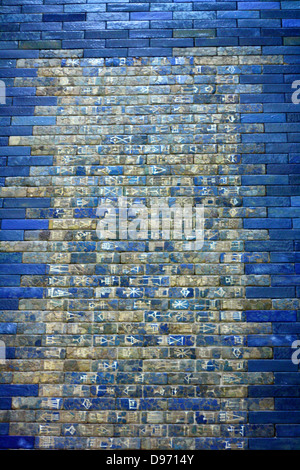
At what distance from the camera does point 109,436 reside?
209cm

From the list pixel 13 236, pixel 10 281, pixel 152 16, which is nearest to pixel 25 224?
pixel 13 236

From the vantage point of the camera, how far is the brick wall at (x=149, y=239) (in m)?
2.12

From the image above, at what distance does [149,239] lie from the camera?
2318 mm

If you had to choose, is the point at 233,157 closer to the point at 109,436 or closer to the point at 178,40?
the point at 178,40

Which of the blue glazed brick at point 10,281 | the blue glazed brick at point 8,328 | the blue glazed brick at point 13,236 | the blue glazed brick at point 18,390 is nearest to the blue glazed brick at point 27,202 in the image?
the blue glazed brick at point 13,236

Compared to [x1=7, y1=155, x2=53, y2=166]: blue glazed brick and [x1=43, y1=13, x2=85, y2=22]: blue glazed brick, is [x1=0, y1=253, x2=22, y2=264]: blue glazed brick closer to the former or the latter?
[x1=7, y1=155, x2=53, y2=166]: blue glazed brick

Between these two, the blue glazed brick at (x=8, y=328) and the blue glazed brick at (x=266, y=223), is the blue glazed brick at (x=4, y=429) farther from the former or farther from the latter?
the blue glazed brick at (x=266, y=223)

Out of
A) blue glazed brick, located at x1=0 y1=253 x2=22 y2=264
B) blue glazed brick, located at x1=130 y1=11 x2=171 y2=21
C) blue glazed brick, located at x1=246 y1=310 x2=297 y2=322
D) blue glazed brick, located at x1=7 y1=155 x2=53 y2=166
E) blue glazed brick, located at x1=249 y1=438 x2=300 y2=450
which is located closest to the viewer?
blue glazed brick, located at x1=249 y1=438 x2=300 y2=450

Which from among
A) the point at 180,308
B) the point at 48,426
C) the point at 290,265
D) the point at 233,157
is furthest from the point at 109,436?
the point at 233,157

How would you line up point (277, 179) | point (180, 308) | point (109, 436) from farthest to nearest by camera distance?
point (277, 179)
point (180, 308)
point (109, 436)

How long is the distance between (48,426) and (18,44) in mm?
2322

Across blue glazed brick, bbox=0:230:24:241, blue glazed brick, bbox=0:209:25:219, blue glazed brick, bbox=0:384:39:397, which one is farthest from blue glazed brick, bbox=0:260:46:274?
blue glazed brick, bbox=0:384:39:397

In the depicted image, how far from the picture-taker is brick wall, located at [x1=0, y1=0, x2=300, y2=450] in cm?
212

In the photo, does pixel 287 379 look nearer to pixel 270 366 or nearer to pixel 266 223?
pixel 270 366
